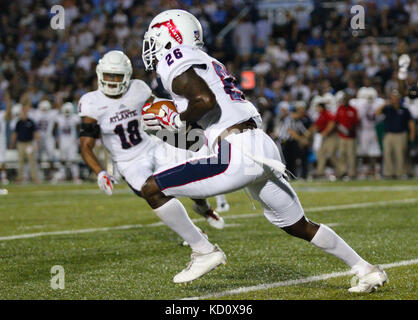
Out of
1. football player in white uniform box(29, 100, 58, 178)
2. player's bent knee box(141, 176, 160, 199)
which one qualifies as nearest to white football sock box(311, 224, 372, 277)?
player's bent knee box(141, 176, 160, 199)

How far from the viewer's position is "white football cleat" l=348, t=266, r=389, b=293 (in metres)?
4.18

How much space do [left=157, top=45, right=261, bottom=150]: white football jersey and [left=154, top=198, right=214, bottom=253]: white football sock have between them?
398 millimetres

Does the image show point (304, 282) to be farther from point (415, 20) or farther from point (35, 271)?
point (415, 20)

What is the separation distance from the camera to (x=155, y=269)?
5250mm

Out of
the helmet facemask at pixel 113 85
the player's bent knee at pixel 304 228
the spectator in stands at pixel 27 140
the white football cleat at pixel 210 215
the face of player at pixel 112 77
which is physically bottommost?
the spectator in stands at pixel 27 140

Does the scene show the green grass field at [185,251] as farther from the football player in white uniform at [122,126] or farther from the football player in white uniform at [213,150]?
the football player in white uniform at [122,126]

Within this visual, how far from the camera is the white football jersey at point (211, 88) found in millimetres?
4074

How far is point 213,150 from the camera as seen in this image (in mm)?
4156

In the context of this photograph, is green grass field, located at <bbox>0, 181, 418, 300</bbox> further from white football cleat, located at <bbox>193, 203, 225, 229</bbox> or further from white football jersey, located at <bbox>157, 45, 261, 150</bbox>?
white football jersey, located at <bbox>157, 45, 261, 150</bbox>

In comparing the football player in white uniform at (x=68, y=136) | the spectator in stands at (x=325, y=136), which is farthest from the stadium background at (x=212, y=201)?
the spectator in stands at (x=325, y=136)

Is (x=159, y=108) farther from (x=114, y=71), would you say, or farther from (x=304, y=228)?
(x=114, y=71)

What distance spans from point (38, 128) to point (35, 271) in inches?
491

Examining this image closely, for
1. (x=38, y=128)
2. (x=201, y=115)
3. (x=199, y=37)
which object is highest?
(x=199, y=37)

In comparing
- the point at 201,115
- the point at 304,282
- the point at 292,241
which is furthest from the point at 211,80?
the point at 292,241
